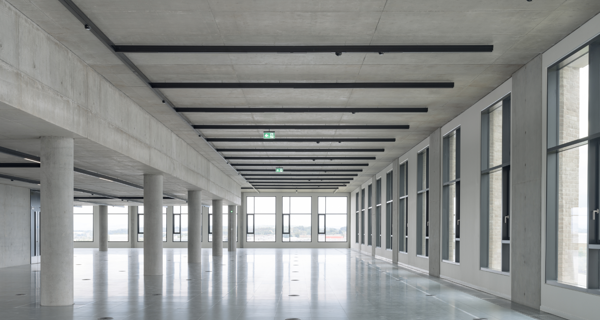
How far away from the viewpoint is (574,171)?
A: 32.5ft

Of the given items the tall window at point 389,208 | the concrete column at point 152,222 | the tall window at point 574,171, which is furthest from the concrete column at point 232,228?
the tall window at point 574,171

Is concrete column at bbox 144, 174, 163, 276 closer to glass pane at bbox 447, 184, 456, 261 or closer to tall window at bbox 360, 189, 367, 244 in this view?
glass pane at bbox 447, 184, 456, 261

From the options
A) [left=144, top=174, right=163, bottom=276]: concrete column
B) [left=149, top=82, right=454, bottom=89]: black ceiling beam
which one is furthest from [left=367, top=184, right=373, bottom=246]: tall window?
[left=149, top=82, right=454, bottom=89]: black ceiling beam

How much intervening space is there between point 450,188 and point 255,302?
9.43 metres

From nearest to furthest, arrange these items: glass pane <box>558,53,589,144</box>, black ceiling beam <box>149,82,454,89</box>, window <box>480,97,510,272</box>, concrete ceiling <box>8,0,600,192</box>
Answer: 1. concrete ceiling <box>8,0,600,192</box>
2. glass pane <box>558,53,589,144</box>
3. black ceiling beam <box>149,82,454,89</box>
4. window <box>480,97,510,272</box>

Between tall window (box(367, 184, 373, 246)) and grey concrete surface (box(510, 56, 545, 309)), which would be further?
tall window (box(367, 184, 373, 246))

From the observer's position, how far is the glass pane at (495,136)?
14.0 m

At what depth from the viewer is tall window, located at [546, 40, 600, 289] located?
9.22m

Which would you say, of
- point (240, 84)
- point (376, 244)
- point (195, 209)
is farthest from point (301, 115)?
point (376, 244)

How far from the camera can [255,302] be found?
11484mm

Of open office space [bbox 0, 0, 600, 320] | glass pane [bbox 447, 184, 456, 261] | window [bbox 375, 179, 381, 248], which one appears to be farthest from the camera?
window [bbox 375, 179, 381, 248]

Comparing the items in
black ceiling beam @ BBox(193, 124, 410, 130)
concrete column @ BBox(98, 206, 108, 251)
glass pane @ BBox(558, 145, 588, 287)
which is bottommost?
concrete column @ BBox(98, 206, 108, 251)

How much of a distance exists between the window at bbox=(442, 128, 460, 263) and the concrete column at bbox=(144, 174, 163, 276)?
32.9 ft

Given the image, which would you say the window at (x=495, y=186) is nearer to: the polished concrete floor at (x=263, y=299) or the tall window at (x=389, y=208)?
the polished concrete floor at (x=263, y=299)
